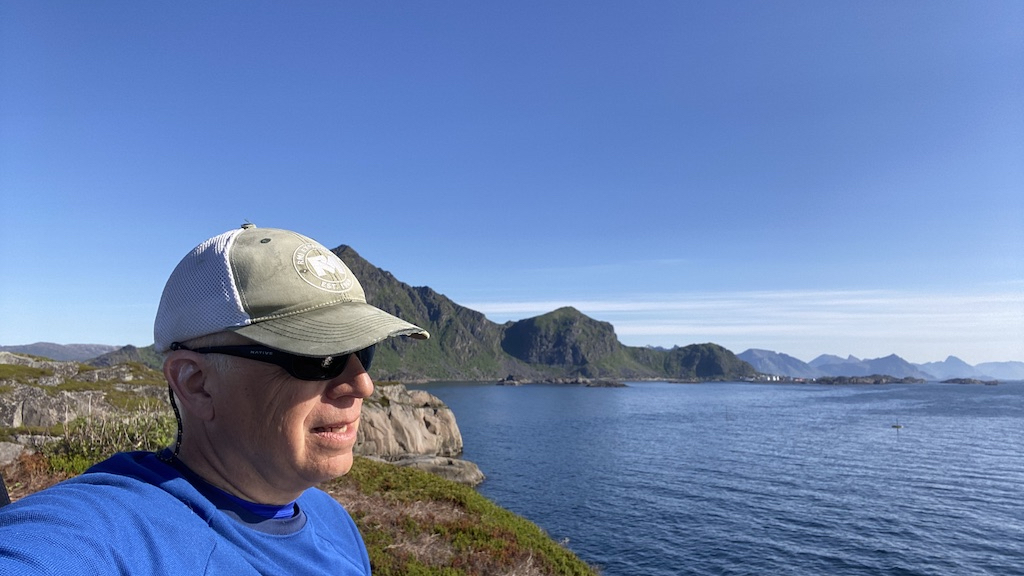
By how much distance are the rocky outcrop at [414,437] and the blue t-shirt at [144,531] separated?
40.2 metres

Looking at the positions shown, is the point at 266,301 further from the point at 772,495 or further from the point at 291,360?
the point at 772,495

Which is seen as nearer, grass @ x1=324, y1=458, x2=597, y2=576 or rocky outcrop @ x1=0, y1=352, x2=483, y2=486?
grass @ x1=324, y1=458, x2=597, y2=576

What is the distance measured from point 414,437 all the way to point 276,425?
185 feet

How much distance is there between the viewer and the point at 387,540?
1192 centimetres

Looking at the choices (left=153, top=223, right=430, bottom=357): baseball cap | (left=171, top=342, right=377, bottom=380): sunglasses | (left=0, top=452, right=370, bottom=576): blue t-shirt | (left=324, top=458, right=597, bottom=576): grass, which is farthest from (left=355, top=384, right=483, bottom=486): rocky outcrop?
(left=153, top=223, right=430, bottom=357): baseball cap

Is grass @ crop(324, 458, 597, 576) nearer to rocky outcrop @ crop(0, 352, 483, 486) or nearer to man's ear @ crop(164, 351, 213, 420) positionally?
rocky outcrop @ crop(0, 352, 483, 486)

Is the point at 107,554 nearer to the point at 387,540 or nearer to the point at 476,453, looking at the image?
the point at 387,540

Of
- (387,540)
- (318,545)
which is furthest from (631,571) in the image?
(318,545)

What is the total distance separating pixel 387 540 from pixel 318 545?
36.0 ft

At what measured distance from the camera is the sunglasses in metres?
1.87

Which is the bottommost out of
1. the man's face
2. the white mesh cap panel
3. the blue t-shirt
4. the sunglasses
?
the blue t-shirt

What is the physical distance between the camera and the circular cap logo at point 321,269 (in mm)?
2023

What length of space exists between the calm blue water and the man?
1071 inches

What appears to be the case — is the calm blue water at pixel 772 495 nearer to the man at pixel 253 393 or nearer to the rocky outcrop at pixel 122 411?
the rocky outcrop at pixel 122 411
